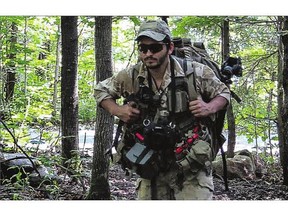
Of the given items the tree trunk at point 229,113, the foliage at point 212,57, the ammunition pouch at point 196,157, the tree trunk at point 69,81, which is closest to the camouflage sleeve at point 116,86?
the ammunition pouch at point 196,157

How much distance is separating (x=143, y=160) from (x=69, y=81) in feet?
8.51

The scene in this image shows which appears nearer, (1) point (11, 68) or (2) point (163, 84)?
(2) point (163, 84)

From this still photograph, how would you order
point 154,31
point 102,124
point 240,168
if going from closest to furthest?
point 154,31, point 102,124, point 240,168

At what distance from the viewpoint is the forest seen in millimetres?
3570

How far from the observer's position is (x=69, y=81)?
14.2 feet

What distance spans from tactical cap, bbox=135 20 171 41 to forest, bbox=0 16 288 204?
722 millimetres

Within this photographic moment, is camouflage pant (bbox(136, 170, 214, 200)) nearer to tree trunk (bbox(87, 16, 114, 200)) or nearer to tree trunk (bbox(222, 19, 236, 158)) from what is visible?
tree trunk (bbox(87, 16, 114, 200))

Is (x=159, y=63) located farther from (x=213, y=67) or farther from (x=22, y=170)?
(x=22, y=170)

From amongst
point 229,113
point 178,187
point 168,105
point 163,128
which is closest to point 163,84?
point 168,105

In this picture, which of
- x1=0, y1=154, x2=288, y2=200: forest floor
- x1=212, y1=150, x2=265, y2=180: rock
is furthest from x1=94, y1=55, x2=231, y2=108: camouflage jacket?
x1=212, y1=150, x2=265, y2=180: rock

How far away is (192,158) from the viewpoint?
192cm

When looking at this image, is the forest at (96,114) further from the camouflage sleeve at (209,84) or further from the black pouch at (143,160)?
the black pouch at (143,160)

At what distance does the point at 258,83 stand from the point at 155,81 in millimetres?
4033
